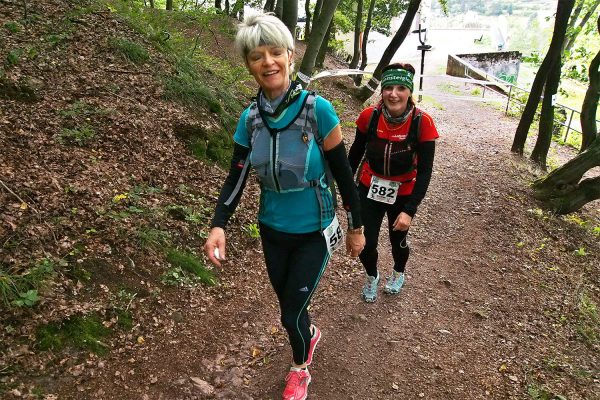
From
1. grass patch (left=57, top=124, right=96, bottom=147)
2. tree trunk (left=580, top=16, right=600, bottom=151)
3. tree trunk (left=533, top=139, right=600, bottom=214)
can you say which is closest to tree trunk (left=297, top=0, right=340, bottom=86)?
grass patch (left=57, top=124, right=96, bottom=147)

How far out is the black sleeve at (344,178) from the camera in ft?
8.96

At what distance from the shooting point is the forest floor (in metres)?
3.38

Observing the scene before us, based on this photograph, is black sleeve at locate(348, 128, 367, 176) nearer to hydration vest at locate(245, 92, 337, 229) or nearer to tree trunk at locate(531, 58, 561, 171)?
hydration vest at locate(245, 92, 337, 229)

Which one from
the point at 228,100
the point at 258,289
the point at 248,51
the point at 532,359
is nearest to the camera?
the point at 248,51

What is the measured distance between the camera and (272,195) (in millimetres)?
2865

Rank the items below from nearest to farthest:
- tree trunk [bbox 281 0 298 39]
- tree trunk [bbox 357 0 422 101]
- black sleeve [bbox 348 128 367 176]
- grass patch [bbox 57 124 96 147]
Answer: black sleeve [bbox 348 128 367 176] < grass patch [bbox 57 124 96 147] < tree trunk [bbox 281 0 298 39] < tree trunk [bbox 357 0 422 101]

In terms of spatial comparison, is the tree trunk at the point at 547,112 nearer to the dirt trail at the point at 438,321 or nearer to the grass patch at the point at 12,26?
the dirt trail at the point at 438,321

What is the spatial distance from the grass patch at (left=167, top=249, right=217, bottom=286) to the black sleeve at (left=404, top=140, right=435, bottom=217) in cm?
204

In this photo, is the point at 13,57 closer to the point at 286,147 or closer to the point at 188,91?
the point at 188,91

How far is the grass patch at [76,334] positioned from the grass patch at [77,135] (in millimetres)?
2311

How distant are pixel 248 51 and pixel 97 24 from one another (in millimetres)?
5828

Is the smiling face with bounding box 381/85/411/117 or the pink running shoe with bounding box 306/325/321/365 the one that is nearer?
the pink running shoe with bounding box 306/325/321/365

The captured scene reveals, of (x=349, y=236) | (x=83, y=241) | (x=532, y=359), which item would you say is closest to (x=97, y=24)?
(x=83, y=241)

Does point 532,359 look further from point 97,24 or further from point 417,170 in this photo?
point 97,24
